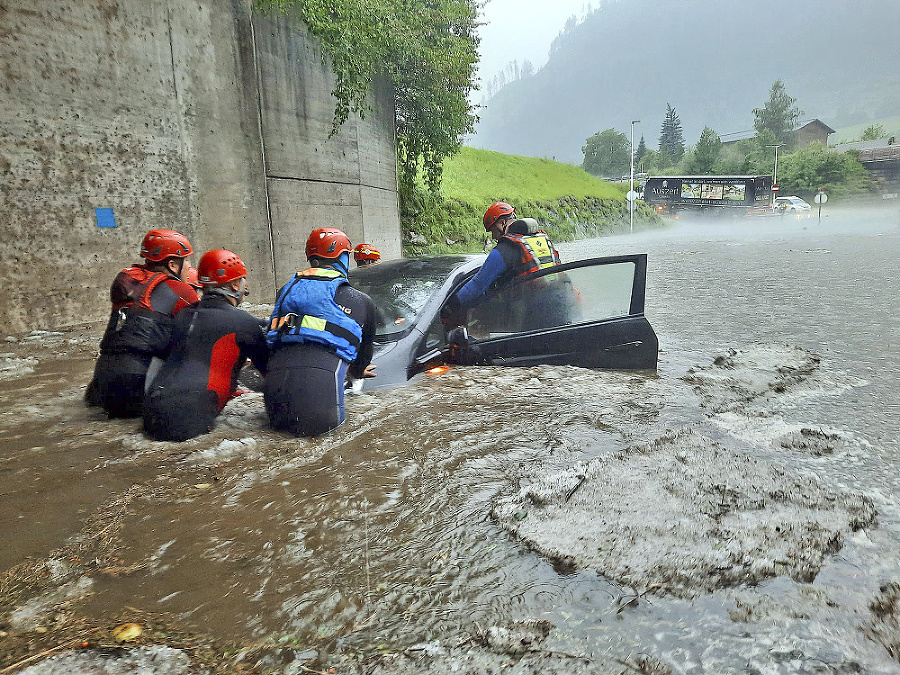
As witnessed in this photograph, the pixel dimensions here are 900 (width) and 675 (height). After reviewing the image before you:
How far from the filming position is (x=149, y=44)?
7.14 meters

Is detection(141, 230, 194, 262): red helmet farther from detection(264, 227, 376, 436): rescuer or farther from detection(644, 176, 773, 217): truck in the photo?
detection(644, 176, 773, 217): truck

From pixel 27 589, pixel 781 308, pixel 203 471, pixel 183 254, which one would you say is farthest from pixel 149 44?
pixel 781 308

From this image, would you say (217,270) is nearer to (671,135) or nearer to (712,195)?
(712,195)

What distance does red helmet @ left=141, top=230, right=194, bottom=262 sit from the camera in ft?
12.7

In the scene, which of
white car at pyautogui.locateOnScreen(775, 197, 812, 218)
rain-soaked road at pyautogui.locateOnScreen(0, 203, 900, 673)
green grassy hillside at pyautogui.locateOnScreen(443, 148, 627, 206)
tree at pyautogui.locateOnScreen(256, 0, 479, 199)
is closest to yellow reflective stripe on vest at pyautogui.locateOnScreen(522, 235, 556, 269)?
rain-soaked road at pyautogui.locateOnScreen(0, 203, 900, 673)

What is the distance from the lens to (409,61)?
12.0 meters

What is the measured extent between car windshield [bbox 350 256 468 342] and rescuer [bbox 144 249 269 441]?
111 centimetres

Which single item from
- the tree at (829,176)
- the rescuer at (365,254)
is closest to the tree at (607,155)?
the tree at (829,176)

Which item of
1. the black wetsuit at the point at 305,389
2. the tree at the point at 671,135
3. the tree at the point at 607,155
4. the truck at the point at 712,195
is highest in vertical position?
the tree at the point at 671,135

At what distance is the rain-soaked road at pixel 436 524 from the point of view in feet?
6.11

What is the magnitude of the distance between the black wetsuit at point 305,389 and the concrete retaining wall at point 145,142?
4523 mm

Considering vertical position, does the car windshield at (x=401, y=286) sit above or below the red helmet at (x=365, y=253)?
below

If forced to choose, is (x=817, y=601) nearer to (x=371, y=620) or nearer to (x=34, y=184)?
(x=371, y=620)

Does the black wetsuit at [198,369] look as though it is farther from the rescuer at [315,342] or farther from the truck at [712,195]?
the truck at [712,195]
